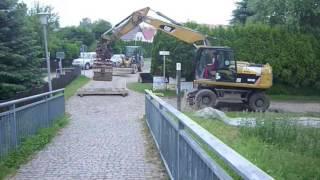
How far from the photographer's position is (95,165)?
29.2ft

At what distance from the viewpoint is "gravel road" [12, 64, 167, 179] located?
323 inches

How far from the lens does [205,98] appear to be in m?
24.1

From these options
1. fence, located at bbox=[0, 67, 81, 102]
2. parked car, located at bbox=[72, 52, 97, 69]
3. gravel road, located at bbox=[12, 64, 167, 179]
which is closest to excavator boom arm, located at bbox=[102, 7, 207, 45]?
fence, located at bbox=[0, 67, 81, 102]

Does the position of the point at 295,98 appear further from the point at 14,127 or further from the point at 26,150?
Result: the point at 14,127

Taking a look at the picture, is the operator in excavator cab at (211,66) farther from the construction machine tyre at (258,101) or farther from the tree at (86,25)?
the tree at (86,25)

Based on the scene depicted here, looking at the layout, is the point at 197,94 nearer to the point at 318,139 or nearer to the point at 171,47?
the point at 171,47

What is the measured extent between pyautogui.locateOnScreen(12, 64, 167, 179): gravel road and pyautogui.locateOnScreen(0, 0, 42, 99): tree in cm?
395

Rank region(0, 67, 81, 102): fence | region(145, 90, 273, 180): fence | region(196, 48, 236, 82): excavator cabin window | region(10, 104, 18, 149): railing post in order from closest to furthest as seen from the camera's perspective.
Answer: region(145, 90, 273, 180): fence, region(10, 104, 18, 149): railing post, region(0, 67, 81, 102): fence, region(196, 48, 236, 82): excavator cabin window

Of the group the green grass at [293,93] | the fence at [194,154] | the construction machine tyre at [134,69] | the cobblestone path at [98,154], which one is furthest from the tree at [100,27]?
the fence at [194,154]

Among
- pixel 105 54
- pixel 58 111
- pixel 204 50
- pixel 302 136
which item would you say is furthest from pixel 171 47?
pixel 302 136

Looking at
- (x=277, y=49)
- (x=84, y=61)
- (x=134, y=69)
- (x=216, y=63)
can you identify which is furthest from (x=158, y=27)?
(x=84, y=61)

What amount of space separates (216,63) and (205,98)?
1696mm

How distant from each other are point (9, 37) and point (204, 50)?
864 cm

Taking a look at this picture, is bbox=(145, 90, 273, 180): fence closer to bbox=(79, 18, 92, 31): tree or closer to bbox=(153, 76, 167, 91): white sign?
bbox=(153, 76, 167, 91): white sign
